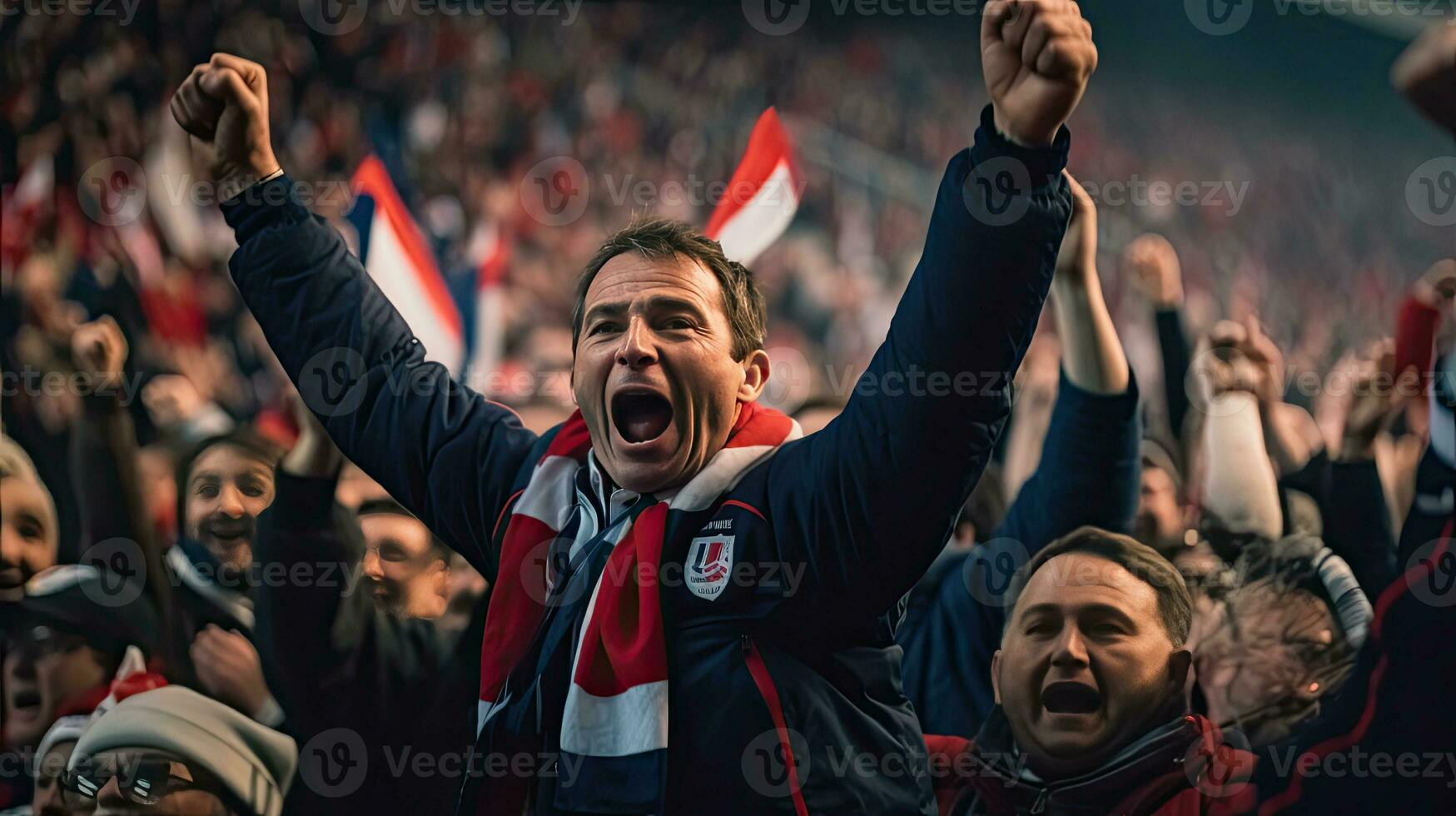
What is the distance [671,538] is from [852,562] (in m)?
0.22

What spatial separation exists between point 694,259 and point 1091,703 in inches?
39.5

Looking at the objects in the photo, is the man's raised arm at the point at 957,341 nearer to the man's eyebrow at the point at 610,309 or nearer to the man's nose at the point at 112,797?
the man's eyebrow at the point at 610,309

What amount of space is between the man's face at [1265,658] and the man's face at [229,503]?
6.39 feet

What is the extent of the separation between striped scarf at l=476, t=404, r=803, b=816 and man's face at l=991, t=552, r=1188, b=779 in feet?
2.29

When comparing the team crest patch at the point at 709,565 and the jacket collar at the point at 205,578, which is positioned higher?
the jacket collar at the point at 205,578

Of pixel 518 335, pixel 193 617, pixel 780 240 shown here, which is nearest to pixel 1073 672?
pixel 193 617

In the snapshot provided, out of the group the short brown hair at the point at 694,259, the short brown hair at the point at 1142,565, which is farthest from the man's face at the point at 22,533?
the short brown hair at the point at 1142,565

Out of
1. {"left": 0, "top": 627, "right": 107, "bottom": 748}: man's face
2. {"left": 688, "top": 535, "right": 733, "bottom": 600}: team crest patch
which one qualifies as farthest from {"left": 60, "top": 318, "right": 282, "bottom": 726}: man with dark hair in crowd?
{"left": 688, "top": 535, "right": 733, "bottom": 600}: team crest patch

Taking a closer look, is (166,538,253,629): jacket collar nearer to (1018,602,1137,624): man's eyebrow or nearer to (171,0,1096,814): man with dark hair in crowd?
(171,0,1096,814): man with dark hair in crowd

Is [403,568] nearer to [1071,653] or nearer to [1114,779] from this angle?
[1071,653]

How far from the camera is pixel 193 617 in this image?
282 cm

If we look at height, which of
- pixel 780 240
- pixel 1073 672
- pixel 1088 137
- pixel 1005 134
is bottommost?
pixel 1073 672

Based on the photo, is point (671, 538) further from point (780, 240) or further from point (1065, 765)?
point (780, 240)

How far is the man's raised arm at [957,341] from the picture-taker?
49.8 inches
